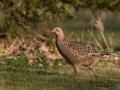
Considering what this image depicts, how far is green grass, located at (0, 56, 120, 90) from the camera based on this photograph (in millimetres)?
8820

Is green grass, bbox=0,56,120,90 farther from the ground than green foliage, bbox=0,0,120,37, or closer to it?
closer to it


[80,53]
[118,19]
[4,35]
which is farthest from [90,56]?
[118,19]

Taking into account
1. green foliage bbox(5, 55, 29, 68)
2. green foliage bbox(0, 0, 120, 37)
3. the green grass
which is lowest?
the green grass

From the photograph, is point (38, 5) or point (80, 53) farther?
point (38, 5)

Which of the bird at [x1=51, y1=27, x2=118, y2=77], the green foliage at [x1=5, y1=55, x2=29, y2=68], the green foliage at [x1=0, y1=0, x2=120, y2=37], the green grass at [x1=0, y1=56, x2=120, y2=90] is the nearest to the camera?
the green grass at [x1=0, y1=56, x2=120, y2=90]

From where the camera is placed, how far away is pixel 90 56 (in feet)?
33.8

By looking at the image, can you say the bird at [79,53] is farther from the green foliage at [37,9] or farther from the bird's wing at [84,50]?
the green foliage at [37,9]

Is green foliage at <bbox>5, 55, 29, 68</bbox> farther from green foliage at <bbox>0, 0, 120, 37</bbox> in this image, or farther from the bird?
the bird

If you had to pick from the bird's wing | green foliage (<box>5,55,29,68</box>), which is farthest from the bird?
green foliage (<box>5,55,29,68</box>)

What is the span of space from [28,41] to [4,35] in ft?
2.90

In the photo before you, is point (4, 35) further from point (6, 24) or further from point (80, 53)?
point (80, 53)

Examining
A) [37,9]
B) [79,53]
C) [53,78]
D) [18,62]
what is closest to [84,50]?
[79,53]

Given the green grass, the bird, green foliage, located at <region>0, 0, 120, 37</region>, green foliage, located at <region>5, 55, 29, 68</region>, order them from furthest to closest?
green foliage, located at <region>0, 0, 120, 37</region>
green foliage, located at <region>5, 55, 29, 68</region>
the bird
the green grass

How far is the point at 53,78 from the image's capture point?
9617 millimetres
